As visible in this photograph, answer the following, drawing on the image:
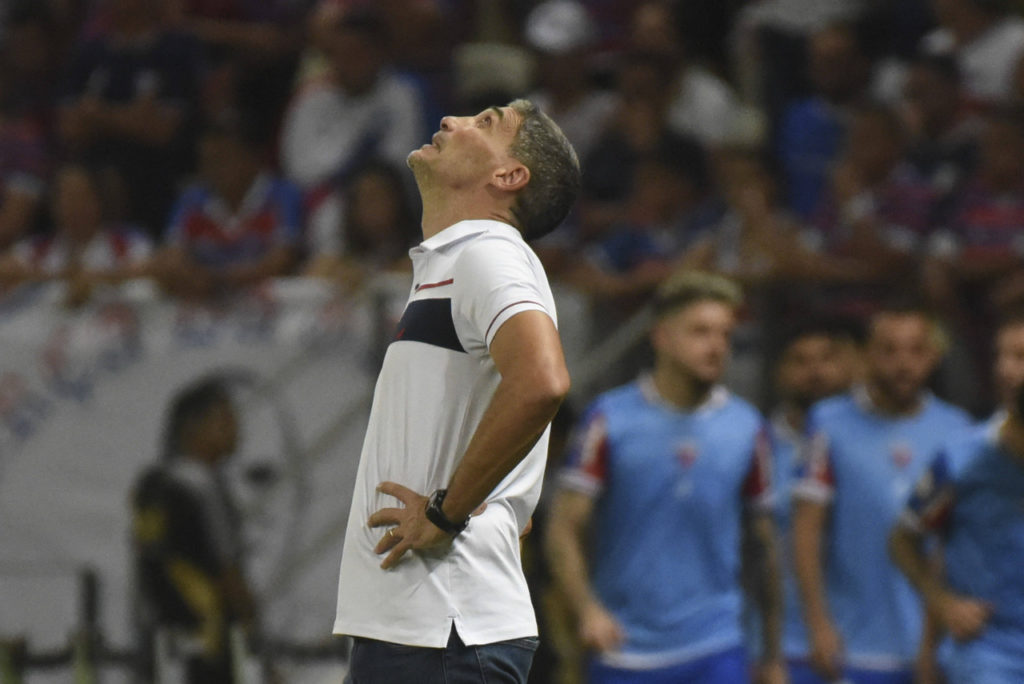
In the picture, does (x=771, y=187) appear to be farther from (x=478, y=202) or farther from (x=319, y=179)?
(x=478, y=202)

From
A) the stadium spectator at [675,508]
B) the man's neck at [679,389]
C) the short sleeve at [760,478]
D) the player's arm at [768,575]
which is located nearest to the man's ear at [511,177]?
the stadium spectator at [675,508]

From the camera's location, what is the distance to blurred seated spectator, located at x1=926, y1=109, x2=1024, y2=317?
656cm

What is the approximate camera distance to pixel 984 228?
6.97 meters

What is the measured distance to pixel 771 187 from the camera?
25.6ft

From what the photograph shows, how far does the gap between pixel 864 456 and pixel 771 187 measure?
163 cm

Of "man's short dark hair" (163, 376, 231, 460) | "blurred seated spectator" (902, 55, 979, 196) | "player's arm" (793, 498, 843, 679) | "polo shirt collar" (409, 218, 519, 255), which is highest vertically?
"blurred seated spectator" (902, 55, 979, 196)

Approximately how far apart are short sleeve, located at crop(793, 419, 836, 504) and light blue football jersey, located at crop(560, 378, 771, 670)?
411mm

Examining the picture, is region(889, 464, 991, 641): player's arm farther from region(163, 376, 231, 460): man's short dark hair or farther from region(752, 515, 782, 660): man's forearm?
region(163, 376, 231, 460): man's short dark hair

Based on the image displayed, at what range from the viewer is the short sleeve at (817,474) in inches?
267

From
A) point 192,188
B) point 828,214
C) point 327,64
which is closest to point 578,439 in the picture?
point 828,214

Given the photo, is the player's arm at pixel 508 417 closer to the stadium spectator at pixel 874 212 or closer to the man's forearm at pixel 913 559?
the man's forearm at pixel 913 559

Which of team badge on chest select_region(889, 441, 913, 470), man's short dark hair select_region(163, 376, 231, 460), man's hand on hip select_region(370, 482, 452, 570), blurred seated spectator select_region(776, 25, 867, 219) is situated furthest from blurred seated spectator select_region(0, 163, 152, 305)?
man's hand on hip select_region(370, 482, 452, 570)

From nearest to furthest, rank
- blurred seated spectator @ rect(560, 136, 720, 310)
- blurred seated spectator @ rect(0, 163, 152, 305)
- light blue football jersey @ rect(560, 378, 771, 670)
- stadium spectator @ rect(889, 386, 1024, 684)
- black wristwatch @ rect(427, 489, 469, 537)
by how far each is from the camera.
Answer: black wristwatch @ rect(427, 489, 469, 537) < stadium spectator @ rect(889, 386, 1024, 684) < light blue football jersey @ rect(560, 378, 771, 670) < blurred seated spectator @ rect(560, 136, 720, 310) < blurred seated spectator @ rect(0, 163, 152, 305)

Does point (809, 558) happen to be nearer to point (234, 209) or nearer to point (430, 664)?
point (430, 664)
